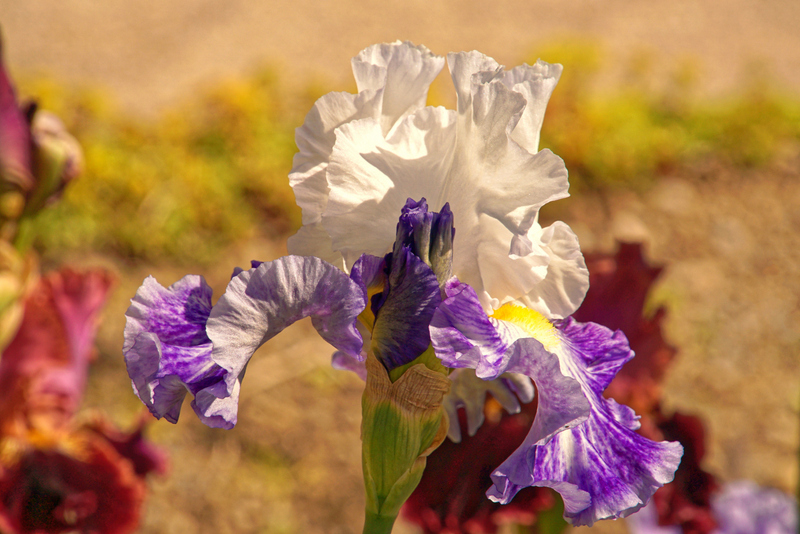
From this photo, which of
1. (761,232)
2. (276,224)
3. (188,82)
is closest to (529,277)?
(276,224)

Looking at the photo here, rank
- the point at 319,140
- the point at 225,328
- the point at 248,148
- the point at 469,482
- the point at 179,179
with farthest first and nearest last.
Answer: the point at 248,148, the point at 179,179, the point at 469,482, the point at 319,140, the point at 225,328

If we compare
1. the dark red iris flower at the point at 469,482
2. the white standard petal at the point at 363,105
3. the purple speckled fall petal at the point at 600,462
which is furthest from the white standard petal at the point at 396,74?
the dark red iris flower at the point at 469,482

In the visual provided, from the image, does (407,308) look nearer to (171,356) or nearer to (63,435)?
(171,356)

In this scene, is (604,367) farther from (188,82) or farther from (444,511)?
(188,82)

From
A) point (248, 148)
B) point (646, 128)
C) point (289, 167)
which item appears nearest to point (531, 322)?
point (289, 167)

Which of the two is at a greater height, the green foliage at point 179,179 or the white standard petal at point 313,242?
the white standard petal at point 313,242

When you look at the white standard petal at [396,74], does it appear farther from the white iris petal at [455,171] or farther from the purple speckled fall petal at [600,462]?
the purple speckled fall petal at [600,462]
